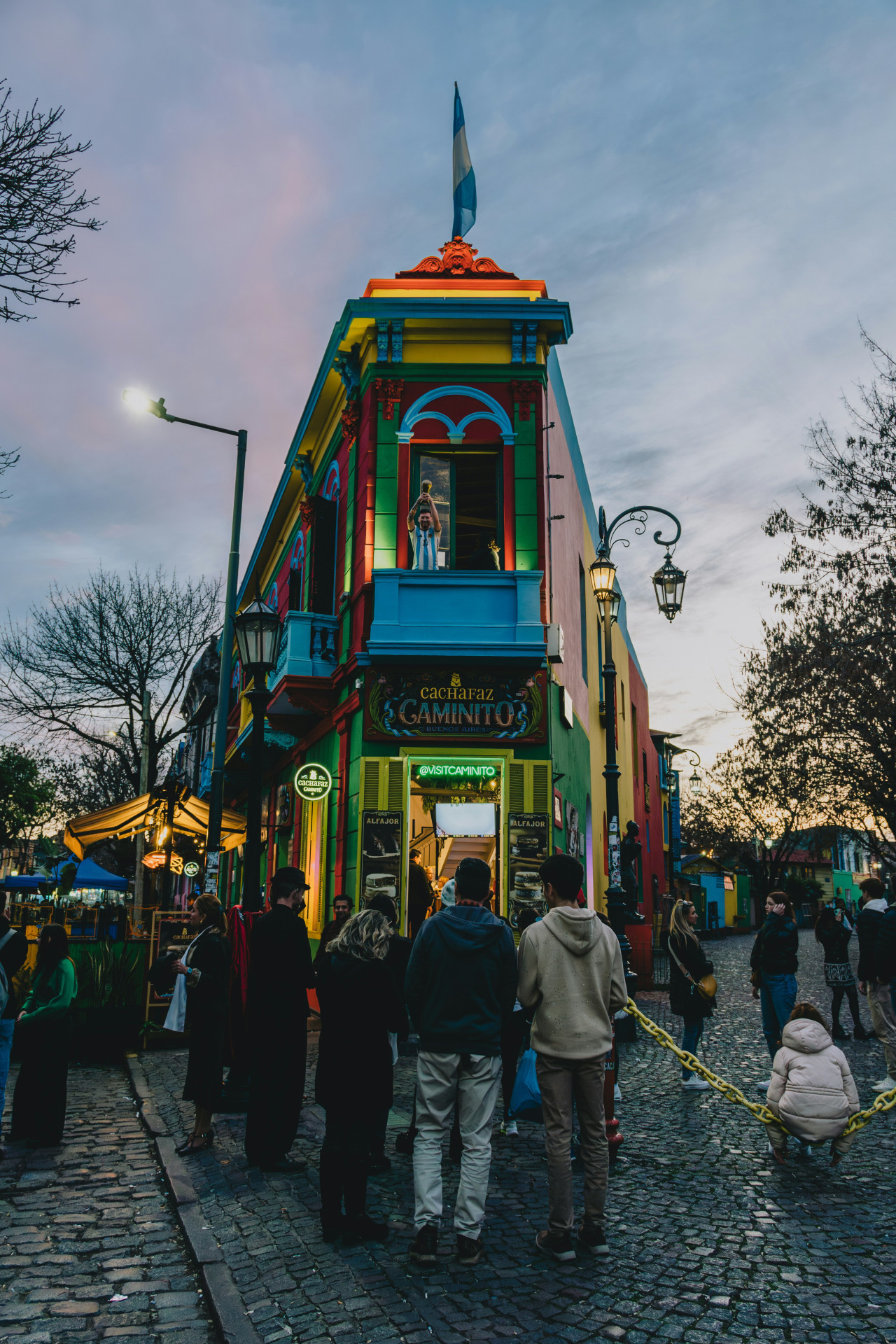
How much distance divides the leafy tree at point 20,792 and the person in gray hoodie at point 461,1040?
2817 centimetres

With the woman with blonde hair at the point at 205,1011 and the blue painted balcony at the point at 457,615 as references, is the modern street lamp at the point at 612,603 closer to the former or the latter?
the blue painted balcony at the point at 457,615

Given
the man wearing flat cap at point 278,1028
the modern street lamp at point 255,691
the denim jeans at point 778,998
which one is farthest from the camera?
the denim jeans at point 778,998

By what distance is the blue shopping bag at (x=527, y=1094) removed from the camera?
5.87m

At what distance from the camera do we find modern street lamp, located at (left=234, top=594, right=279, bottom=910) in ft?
31.0

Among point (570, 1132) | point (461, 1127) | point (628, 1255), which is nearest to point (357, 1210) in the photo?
point (461, 1127)

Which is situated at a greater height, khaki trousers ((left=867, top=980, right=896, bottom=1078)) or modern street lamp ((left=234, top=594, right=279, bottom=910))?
modern street lamp ((left=234, top=594, right=279, bottom=910))

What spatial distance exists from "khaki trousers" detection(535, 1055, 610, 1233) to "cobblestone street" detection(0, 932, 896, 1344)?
25 centimetres

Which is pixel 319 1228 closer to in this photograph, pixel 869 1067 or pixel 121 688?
pixel 869 1067

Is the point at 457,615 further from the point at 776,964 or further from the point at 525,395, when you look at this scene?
the point at 776,964

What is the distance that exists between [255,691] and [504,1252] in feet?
20.1

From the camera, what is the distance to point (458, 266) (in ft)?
51.4

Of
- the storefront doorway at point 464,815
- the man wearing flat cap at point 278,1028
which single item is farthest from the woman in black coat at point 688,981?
the man wearing flat cap at point 278,1028

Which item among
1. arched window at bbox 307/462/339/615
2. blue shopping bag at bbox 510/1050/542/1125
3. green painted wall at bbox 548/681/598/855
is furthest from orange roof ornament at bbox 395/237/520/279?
blue shopping bag at bbox 510/1050/542/1125

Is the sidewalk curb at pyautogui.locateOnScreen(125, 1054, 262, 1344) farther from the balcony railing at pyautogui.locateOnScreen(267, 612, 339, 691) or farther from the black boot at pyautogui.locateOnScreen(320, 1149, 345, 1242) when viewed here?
the balcony railing at pyautogui.locateOnScreen(267, 612, 339, 691)
